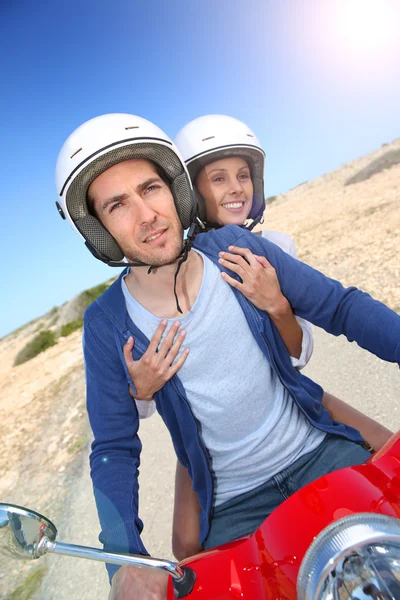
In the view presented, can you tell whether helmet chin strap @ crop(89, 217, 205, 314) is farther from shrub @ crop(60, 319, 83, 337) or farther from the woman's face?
shrub @ crop(60, 319, 83, 337)

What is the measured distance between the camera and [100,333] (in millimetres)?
1926

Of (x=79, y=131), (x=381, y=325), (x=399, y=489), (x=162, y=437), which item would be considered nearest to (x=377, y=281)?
(x=162, y=437)

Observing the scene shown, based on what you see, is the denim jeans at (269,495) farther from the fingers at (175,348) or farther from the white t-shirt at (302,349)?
the fingers at (175,348)

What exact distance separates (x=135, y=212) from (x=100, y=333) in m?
0.60

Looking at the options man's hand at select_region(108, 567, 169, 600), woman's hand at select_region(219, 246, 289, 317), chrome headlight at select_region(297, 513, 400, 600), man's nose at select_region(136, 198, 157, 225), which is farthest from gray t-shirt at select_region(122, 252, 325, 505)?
chrome headlight at select_region(297, 513, 400, 600)

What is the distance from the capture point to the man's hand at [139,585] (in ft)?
3.72

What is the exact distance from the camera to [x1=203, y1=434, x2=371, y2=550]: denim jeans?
5.87 ft

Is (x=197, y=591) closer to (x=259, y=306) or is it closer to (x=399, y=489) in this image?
(x=399, y=489)

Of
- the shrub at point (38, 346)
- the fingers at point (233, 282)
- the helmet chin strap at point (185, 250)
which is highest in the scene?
the helmet chin strap at point (185, 250)

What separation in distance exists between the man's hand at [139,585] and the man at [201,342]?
0.40m

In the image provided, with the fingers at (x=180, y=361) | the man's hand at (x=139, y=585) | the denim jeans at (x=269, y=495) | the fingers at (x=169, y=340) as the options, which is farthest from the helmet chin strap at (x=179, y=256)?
the man's hand at (x=139, y=585)

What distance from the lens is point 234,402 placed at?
6.06 ft

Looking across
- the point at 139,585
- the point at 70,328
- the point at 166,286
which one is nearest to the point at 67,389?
the point at 166,286

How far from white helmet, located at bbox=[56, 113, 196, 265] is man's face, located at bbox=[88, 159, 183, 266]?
5 centimetres
